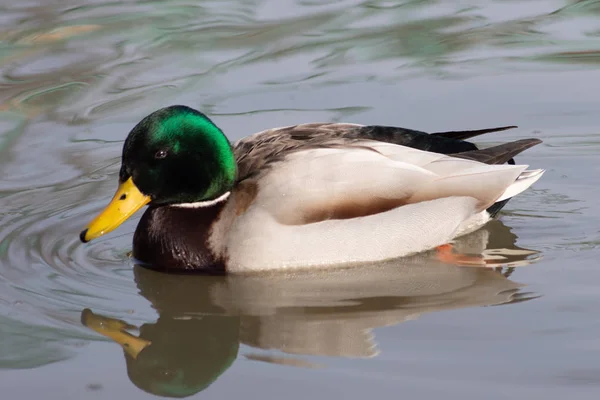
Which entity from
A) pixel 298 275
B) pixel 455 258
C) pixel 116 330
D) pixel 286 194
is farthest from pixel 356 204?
pixel 116 330

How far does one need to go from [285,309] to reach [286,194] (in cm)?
65

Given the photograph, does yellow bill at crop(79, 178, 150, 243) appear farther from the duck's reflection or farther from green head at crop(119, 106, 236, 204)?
the duck's reflection

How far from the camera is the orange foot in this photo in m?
6.69

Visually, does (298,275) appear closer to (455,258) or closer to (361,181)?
(361,181)

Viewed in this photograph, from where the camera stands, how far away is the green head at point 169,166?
20.7 feet

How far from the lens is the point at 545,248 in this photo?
6746mm

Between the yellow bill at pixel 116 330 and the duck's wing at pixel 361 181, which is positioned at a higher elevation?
the duck's wing at pixel 361 181

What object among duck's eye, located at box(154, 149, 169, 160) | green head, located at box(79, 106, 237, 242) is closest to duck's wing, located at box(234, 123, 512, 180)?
green head, located at box(79, 106, 237, 242)

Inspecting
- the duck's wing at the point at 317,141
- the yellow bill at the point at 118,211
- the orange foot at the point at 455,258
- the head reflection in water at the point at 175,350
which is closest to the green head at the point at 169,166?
the yellow bill at the point at 118,211

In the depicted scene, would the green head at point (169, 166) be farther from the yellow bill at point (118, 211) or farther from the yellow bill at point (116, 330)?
the yellow bill at point (116, 330)

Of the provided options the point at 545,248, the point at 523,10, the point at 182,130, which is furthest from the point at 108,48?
the point at 545,248

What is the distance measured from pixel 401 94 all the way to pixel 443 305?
10.7 feet

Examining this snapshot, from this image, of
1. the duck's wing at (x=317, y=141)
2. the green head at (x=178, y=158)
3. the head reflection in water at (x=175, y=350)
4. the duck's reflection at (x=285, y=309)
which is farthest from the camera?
the duck's wing at (x=317, y=141)

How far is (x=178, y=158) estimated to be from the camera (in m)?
6.44
